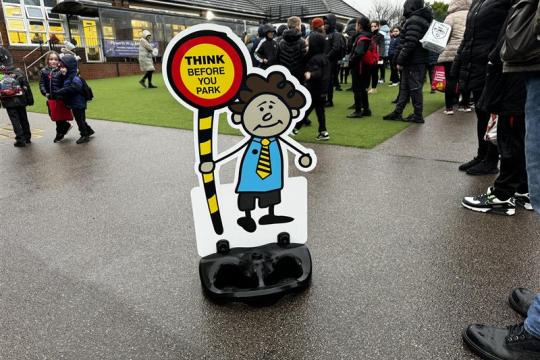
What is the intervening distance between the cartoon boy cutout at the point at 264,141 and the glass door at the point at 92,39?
1885 centimetres

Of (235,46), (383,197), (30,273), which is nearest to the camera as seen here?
(235,46)

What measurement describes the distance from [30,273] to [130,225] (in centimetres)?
84

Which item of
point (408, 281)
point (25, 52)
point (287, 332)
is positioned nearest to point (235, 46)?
point (287, 332)

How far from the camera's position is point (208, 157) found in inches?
85.6

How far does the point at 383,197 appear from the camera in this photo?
3.70 m

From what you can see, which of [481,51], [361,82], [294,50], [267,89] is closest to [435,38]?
[361,82]

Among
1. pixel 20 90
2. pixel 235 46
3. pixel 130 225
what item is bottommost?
pixel 130 225

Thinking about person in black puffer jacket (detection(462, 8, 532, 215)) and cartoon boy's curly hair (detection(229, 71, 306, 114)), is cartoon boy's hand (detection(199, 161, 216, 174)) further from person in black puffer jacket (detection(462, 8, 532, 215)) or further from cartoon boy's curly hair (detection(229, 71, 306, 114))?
person in black puffer jacket (detection(462, 8, 532, 215))

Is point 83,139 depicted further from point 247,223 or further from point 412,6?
point 412,6

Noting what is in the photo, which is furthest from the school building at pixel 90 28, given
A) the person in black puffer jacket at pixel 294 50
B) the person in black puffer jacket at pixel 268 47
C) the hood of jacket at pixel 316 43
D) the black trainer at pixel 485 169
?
the black trainer at pixel 485 169

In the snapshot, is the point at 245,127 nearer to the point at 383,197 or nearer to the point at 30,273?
the point at 30,273

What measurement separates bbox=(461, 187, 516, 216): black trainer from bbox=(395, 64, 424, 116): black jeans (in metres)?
3.65

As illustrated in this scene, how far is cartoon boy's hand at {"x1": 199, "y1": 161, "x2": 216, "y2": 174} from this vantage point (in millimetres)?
2168

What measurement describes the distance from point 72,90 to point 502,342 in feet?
20.6
